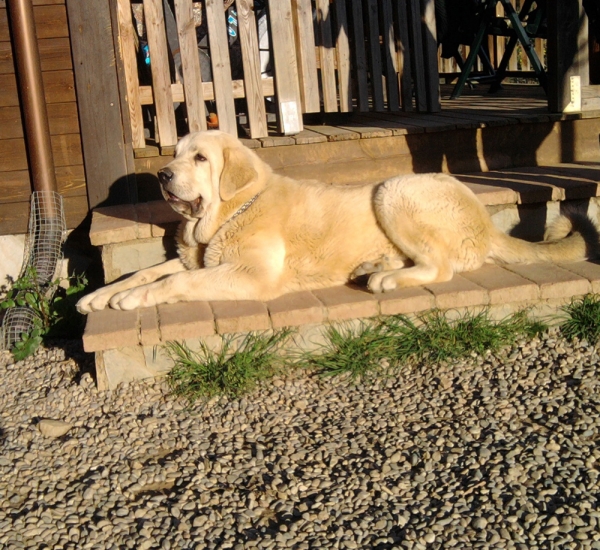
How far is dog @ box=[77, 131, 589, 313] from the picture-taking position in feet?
14.8

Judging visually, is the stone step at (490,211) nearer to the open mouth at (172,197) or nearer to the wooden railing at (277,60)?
the open mouth at (172,197)

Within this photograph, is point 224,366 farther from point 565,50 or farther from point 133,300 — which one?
point 565,50

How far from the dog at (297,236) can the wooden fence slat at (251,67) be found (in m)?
1.52

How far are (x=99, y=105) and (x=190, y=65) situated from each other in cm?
81

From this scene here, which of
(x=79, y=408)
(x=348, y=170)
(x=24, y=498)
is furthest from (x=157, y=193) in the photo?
(x=24, y=498)

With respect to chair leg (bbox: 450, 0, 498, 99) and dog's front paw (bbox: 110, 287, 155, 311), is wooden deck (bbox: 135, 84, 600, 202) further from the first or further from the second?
chair leg (bbox: 450, 0, 498, 99)

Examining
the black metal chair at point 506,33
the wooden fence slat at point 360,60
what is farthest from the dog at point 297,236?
the black metal chair at point 506,33

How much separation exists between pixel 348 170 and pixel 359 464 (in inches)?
130

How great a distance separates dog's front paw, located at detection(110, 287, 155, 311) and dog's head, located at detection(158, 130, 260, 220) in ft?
1.86

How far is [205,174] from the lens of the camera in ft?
14.9

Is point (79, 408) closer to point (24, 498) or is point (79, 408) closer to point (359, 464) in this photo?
point (24, 498)

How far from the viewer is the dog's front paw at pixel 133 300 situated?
4477 mm

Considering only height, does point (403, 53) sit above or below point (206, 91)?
above

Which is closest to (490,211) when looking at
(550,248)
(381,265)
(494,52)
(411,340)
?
(550,248)
